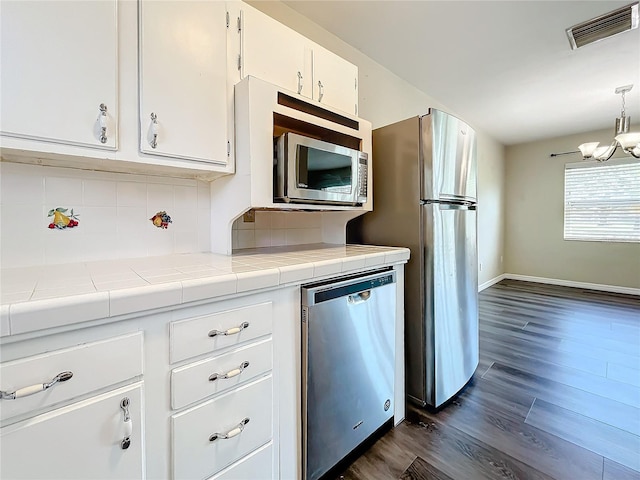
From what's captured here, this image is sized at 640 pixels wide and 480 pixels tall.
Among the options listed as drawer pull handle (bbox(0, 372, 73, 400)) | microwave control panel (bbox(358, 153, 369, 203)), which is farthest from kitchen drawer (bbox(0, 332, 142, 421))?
microwave control panel (bbox(358, 153, 369, 203))

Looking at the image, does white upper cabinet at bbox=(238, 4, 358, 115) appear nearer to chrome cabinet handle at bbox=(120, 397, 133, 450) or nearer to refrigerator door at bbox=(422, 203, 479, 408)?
refrigerator door at bbox=(422, 203, 479, 408)

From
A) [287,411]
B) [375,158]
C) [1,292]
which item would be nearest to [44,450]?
[1,292]

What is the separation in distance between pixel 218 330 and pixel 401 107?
285cm

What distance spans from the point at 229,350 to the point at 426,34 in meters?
2.55

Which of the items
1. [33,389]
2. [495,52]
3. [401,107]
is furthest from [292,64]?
[495,52]

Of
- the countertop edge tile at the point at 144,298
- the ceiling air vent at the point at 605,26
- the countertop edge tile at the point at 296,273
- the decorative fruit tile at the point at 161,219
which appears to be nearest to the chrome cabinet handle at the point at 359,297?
the countertop edge tile at the point at 296,273

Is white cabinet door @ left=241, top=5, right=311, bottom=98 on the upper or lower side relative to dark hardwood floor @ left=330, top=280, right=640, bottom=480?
upper

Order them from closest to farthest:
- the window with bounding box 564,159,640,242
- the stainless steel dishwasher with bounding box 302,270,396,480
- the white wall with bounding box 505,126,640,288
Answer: the stainless steel dishwasher with bounding box 302,270,396,480
the window with bounding box 564,159,640,242
the white wall with bounding box 505,126,640,288

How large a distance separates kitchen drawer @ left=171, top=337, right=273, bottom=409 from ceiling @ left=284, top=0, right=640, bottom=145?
7.02 feet

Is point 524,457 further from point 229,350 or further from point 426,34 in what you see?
point 426,34

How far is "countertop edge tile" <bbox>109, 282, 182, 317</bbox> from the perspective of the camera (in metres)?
0.71

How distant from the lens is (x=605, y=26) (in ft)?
6.86

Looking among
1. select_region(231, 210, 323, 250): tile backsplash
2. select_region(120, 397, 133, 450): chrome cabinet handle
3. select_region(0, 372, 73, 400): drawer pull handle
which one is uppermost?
select_region(231, 210, 323, 250): tile backsplash

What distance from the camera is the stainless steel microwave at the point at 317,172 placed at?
135cm
